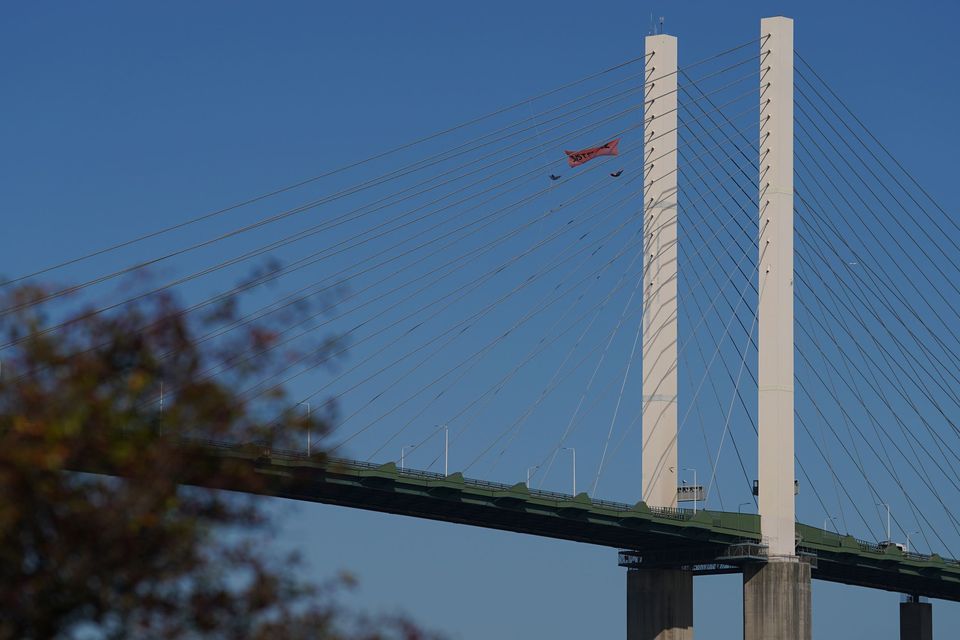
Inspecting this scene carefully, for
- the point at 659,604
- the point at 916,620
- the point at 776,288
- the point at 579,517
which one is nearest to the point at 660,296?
the point at 776,288

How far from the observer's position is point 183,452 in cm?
2038

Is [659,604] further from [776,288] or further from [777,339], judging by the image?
[776,288]

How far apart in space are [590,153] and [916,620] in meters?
45.5

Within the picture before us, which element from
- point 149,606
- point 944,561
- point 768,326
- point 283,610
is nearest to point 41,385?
point 149,606

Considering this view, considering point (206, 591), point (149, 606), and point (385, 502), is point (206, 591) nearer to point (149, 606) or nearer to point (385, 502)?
point (149, 606)

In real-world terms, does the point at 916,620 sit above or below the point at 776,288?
below

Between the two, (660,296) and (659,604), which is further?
(659,604)

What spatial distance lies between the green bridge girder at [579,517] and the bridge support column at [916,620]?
12.7 m

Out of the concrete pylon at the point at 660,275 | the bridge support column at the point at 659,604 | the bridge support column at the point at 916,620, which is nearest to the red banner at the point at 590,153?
the concrete pylon at the point at 660,275

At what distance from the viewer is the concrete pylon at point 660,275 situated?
94.3 m

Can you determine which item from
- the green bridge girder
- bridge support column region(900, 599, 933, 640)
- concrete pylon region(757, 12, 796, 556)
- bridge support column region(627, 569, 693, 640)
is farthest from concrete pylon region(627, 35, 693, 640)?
bridge support column region(900, 599, 933, 640)

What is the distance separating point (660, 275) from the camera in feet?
309

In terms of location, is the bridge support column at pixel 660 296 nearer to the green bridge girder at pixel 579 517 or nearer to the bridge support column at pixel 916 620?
the green bridge girder at pixel 579 517

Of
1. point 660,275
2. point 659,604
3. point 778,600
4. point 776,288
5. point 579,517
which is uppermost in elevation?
point 660,275
